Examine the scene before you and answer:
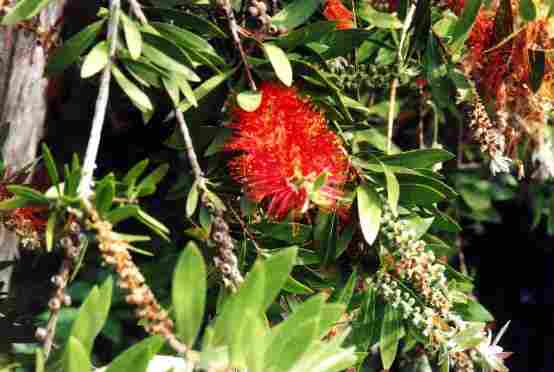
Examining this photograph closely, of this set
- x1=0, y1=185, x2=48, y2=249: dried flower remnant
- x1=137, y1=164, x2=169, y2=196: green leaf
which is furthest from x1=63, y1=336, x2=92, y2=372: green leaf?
x1=0, y1=185, x2=48, y2=249: dried flower remnant

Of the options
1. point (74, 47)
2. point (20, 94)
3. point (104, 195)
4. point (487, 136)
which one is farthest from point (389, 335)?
point (20, 94)

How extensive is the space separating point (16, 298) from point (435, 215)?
0.85m

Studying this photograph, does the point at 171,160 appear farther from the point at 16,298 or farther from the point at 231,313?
the point at 231,313

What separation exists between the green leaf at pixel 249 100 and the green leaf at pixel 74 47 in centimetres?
24

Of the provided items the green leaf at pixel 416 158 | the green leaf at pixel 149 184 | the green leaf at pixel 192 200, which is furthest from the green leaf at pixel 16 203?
the green leaf at pixel 416 158

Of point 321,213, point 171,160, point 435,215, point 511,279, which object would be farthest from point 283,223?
point 511,279

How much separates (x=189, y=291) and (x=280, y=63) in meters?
0.45

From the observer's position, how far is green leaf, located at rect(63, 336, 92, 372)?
0.76 metres

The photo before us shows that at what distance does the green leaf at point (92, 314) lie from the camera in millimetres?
826

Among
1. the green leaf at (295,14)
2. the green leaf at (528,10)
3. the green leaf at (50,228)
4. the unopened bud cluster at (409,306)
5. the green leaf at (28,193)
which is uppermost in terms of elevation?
the green leaf at (295,14)

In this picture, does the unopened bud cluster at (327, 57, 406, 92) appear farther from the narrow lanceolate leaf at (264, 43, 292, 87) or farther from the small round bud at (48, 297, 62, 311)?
the small round bud at (48, 297, 62, 311)

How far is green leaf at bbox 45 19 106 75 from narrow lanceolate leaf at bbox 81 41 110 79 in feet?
0.18

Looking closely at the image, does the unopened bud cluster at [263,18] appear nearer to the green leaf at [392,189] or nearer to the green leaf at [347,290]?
the green leaf at [392,189]

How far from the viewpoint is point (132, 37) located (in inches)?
42.1
